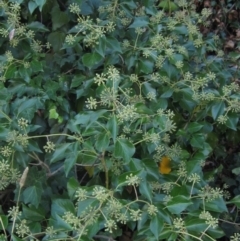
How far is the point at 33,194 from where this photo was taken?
63.3 inches

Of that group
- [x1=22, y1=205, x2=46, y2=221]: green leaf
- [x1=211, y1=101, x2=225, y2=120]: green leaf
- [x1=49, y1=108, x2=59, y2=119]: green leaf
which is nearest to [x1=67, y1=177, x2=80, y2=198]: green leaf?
[x1=22, y1=205, x2=46, y2=221]: green leaf

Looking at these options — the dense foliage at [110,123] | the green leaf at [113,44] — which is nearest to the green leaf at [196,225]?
the dense foliage at [110,123]

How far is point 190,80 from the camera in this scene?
1.93 m

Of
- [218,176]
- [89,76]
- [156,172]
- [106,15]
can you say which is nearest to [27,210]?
[156,172]

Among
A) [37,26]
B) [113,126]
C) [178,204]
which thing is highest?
[37,26]

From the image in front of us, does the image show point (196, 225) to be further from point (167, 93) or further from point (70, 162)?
point (167, 93)

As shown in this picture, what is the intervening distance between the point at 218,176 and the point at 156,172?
1.00 metres

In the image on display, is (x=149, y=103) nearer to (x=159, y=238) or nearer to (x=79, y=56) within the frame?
(x=79, y=56)

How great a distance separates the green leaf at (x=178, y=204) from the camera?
4.68 feet

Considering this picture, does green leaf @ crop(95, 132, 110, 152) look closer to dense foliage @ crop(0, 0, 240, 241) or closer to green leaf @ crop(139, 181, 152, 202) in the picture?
dense foliage @ crop(0, 0, 240, 241)

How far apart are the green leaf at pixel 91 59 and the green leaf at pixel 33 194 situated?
47 cm

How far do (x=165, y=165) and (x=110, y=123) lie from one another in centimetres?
43

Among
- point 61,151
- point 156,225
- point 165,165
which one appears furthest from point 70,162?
point 165,165

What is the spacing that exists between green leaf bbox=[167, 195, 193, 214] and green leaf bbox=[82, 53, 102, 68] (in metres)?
0.61
